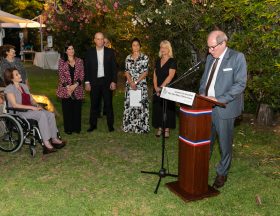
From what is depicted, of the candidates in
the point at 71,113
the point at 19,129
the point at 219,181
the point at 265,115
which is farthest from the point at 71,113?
the point at 265,115

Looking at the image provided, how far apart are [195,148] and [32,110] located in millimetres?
2758

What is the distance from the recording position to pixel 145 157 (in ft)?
17.6

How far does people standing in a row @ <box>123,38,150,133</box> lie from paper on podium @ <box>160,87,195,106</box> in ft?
8.31

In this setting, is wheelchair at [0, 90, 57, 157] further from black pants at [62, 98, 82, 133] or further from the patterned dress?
the patterned dress

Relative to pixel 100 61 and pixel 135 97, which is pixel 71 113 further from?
pixel 135 97

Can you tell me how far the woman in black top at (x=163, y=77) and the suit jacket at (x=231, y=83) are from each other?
1887 millimetres

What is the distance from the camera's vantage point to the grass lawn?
12.5 feet

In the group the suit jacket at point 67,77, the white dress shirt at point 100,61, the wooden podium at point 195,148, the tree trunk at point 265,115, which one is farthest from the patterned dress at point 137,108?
the wooden podium at point 195,148

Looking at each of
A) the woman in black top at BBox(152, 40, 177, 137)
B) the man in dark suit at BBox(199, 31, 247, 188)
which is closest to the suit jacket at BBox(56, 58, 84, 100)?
the woman in black top at BBox(152, 40, 177, 137)

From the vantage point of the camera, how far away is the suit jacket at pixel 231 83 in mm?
→ 3818

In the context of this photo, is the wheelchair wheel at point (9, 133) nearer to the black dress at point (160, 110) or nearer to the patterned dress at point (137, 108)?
the patterned dress at point (137, 108)

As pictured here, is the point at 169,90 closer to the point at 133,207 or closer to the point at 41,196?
the point at 133,207

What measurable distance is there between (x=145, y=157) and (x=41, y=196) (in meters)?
1.76

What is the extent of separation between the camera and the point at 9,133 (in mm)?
5566
